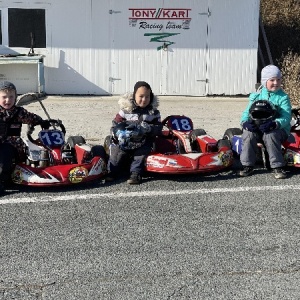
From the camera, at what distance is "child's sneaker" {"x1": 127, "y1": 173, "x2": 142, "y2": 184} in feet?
20.5

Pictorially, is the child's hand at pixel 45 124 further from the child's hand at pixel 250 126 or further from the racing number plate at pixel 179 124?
the child's hand at pixel 250 126

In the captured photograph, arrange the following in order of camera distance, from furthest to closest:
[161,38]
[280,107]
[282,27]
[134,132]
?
[282,27], [161,38], [280,107], [134,132]

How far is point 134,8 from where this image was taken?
43.5 ft

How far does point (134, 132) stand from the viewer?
638cm

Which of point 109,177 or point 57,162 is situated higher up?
point 57,162

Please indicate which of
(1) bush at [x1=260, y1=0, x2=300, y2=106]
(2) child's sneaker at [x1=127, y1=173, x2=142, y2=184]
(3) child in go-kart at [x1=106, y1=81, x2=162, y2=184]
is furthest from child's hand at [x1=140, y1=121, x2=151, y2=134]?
(1) bush at [x1=260, y1=0, x2=300, y2=106]

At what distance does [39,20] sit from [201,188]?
8329 mm

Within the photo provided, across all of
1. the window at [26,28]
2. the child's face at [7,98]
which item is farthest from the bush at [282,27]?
the child's face at [7,98]

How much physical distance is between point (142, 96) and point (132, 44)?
7.04m

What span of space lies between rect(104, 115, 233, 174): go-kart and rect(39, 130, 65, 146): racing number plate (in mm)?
588

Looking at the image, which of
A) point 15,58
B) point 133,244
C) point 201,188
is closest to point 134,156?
point 201,188

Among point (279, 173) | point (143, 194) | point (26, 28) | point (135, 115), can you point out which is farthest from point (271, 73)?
point (26, 28)

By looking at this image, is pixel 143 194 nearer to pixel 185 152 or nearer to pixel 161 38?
pixel 185 152

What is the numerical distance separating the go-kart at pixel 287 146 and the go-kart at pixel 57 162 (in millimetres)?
1554
